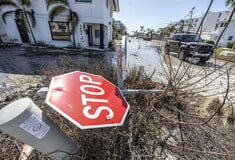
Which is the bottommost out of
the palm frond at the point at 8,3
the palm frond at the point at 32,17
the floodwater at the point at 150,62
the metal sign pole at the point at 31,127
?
the floodwater at the point at 150,62

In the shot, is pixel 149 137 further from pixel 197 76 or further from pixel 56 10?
pixel 56 10

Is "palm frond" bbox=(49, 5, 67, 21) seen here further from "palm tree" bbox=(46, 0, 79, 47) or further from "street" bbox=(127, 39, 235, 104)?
"street" bbox=(127, 39, 235, 104)

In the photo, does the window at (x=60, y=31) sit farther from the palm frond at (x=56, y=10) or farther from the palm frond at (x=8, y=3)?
the palm frond at (x=8, y=3)

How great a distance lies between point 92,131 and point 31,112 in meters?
0.75

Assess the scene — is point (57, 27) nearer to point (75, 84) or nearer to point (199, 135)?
point (75, 84)

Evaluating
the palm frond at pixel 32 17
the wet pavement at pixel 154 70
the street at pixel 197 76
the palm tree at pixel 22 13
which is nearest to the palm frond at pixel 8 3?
the palm tree at pixel 22 13

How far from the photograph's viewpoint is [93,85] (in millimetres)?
1038

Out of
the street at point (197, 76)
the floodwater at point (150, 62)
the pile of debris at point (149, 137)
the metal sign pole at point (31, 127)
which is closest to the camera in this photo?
the metal sign pole at point (31, 127)

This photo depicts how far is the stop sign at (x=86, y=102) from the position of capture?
712 millimetres

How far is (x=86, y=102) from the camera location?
824 millimetres

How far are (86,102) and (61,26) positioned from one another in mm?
11865

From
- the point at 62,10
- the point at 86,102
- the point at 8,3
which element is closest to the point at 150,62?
the point at 86,102

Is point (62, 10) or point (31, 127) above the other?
point (62, 10)

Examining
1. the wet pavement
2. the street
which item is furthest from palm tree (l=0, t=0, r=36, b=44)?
the street
